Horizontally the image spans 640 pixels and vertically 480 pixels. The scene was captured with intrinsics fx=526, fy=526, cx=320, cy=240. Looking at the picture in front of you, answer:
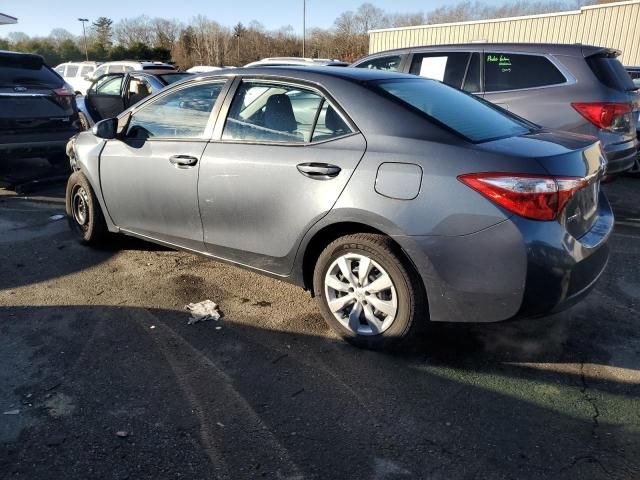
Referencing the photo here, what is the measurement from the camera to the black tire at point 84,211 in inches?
185

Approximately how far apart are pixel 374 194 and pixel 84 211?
3262mm

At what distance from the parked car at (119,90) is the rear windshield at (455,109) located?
6097 mm

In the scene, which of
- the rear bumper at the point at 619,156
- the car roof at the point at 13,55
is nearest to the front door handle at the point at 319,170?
the rear bumper at the point at 619,156

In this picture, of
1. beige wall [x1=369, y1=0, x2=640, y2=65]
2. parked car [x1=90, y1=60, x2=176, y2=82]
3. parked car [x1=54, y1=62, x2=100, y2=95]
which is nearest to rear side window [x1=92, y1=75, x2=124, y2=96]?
parked car [x1=90, y1=60, x2=176, y2=82]

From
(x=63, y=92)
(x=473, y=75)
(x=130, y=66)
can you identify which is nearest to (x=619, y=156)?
(x=473, y=75)

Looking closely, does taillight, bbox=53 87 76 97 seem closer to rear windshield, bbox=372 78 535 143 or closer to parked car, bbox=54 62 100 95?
rear windshield, bbox=372 78 535 143

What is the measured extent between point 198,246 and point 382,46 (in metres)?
23.9

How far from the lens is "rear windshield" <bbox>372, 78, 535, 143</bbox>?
3064 mm

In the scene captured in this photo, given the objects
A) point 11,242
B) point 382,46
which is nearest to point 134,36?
point 382,46

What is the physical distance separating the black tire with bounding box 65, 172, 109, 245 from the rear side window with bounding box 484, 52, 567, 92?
4.63 metres

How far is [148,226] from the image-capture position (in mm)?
4238

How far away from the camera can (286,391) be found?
2793 millimetres

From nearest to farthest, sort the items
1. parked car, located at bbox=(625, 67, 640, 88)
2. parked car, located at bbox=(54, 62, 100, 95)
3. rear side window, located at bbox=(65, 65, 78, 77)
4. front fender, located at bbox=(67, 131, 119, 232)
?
front fender, located at bbox=(67, 131, 119, 232) → parked car, located at bbox=(625, 67, 640, 88) → parked car, located at bbox=(54, 62, 100, 95) → rear side window, located at bbox=(65, 65, 78, 77)

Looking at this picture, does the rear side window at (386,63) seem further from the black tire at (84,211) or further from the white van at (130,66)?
the white van at (130,66)
